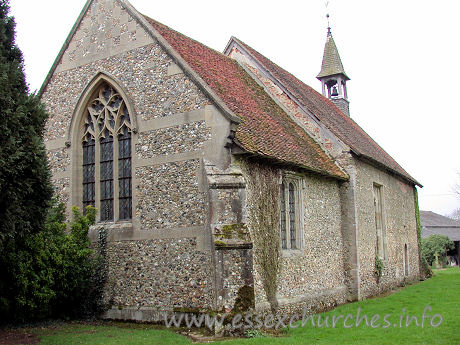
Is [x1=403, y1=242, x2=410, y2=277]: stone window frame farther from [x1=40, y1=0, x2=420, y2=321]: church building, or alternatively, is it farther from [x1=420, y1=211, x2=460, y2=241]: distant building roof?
[x1=420, y1=211, x2=460, y2=241]: distant building roof

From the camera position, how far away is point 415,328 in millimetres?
12328

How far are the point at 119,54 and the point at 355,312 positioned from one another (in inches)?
414

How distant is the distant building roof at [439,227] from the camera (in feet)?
177

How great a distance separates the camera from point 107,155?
14.9 meters

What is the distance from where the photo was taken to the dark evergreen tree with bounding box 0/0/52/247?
9415 mm

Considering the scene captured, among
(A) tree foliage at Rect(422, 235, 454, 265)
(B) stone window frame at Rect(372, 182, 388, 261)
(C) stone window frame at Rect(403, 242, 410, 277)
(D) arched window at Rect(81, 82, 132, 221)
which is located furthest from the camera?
(A) tree foliage at Rect(422, 235, 454, 265)

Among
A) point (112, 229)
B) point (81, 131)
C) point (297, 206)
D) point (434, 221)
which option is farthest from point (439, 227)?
point (112, 229)

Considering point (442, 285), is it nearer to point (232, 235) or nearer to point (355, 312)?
point (355, 312)

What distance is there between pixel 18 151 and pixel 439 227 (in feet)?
181

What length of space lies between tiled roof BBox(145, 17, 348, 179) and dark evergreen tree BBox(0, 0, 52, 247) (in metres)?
4.75

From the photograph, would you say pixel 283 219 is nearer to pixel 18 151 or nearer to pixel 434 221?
pixel 18 151

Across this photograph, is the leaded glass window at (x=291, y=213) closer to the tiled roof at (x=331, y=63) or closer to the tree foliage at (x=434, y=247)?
the tiled roof at (x=331, y=63)

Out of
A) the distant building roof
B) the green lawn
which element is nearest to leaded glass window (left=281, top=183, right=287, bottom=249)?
the green lawn

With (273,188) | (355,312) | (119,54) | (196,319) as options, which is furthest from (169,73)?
(355,312)
